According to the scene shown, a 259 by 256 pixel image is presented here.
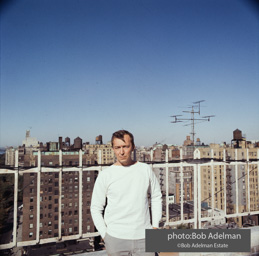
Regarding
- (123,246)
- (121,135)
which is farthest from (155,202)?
(121,135)

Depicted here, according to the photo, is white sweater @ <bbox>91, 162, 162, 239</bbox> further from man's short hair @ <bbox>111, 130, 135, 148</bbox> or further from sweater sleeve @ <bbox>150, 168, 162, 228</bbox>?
man's short hair @ <bbox>111, 130, 135, 148</bbox>

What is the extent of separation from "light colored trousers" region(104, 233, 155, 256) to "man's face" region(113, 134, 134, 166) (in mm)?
636

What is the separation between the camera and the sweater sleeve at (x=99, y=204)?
1.85 meters

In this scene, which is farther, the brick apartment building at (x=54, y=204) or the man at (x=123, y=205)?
the brick apartment building at (x=54, y=204)

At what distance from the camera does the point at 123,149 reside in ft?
6.42

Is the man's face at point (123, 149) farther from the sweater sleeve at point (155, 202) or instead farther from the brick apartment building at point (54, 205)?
the brick apartment building at point (54, 205)

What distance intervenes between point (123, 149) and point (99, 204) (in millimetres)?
512

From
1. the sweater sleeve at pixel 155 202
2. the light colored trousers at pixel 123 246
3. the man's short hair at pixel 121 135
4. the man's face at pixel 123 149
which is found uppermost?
the man's short hair at pixel 121 135

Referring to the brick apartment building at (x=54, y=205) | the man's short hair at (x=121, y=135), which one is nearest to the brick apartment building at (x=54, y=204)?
the brick apartment building at (x=54, y=205)

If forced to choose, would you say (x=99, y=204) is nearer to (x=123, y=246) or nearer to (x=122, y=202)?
(x=122, y=202)

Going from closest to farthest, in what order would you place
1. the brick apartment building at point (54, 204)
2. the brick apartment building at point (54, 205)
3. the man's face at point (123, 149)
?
the man's face at point (123, 149) → the brick apartment building at point (54, 204) → the brick apartment building at point (54, 205)

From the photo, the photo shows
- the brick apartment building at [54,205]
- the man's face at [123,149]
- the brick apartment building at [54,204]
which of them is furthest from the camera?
the brick apartment building at [54,205]

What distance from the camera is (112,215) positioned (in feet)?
6.13

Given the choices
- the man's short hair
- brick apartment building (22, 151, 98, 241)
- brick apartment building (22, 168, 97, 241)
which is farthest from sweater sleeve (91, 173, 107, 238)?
brick apartment building (22, 168, 97, 241)
